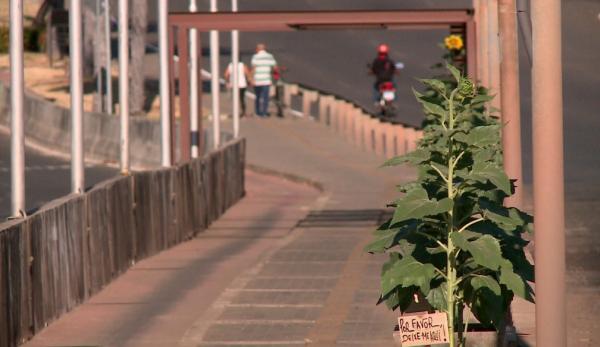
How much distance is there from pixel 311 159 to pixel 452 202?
27.7 metres

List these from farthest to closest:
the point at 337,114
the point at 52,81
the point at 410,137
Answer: the point at 52,81 < the point at 337,114 < the point at 410,137

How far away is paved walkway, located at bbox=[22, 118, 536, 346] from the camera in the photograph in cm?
1414

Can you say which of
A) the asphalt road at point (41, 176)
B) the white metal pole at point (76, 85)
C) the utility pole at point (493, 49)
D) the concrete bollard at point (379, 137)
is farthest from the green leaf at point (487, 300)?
the concrete bollard at point (379, 137)

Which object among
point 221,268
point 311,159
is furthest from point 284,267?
point 311,159

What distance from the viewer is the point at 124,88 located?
21797 mm

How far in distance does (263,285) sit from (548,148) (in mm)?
9606

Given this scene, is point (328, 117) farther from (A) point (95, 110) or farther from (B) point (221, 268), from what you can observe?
(B) point (221, 268)

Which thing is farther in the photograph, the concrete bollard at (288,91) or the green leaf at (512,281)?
the concrete bollard at (288,91)

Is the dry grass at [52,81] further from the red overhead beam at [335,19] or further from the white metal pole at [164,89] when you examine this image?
the white metal pole at [164,89]

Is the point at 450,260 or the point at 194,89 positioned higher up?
the point at 194,89

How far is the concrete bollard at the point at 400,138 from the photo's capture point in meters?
38.0

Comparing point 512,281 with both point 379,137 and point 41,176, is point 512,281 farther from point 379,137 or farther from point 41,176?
point 379,137

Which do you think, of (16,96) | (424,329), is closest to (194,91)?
(16,96)

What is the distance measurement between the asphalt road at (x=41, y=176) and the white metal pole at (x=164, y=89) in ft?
9.48
